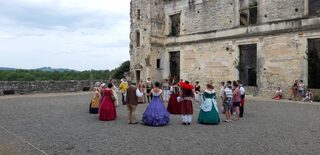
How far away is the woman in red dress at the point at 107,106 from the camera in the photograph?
11.7 metres

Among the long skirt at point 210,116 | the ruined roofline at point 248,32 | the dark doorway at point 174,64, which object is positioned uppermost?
the ruined roofline at point 248,32

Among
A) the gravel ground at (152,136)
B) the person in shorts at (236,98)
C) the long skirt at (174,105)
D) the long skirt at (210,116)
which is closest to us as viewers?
the gravel ground at (152,136)

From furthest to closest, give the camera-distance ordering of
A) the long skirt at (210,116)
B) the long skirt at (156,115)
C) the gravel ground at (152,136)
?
the long skirt at (210,116)
the long skirt at (156,115)
the gravel ground at (152,136)

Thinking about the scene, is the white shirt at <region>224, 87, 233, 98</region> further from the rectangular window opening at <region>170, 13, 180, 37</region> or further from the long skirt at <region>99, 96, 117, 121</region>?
the rectangular window opening at <region>170, 13, 180, 37</region>

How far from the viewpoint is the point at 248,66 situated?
28.2 meters

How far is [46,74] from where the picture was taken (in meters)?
36.3

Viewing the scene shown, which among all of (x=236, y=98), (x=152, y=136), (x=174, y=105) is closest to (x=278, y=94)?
(x=236, y=98)

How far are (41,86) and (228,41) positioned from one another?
13853mm

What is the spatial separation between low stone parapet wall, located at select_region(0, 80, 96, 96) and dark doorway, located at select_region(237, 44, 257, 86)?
12241 mm

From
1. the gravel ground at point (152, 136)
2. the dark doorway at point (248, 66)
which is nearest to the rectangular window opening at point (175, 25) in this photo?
the dark doorway at point (248, 66)

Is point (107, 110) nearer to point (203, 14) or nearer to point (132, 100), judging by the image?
point (132, 100)

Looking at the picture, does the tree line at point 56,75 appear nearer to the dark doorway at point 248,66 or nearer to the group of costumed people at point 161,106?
the dark doorway at point 248,66

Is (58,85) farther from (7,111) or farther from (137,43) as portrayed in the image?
(7,111)

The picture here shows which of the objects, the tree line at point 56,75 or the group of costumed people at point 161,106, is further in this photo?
the tree line at point 56,75
